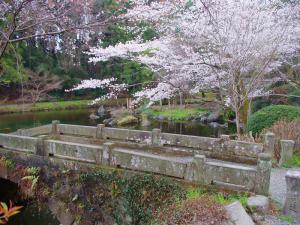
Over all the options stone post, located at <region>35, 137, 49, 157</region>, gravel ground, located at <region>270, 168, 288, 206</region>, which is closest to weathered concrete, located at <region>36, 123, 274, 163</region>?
gravel ground, located at <region>270, 168, 288, 206</region>

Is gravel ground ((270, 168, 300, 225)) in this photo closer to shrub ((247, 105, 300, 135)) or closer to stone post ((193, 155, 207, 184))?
stone post ((193, 155, 207, 184))

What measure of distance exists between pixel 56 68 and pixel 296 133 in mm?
39854

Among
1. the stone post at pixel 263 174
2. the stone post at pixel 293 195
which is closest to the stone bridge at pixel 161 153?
the stone post at pixel 263 174

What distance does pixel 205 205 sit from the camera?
583 centimetres

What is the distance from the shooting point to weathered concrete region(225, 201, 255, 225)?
5.38 meters

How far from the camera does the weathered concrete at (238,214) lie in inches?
212

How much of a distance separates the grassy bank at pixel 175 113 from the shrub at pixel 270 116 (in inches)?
735

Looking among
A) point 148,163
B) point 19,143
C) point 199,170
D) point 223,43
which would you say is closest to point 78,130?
point 19,143

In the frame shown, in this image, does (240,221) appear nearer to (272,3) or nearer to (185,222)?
(185,222)

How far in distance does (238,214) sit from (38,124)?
25.7 metres

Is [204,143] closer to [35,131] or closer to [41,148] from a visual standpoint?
[41,148]

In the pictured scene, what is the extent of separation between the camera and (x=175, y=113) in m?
33.8

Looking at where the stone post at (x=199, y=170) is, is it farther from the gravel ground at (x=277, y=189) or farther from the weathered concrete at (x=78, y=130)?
the weathered concrete at (x=78, y=130)

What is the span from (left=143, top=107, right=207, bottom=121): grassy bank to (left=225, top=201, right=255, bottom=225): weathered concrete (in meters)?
26.3
